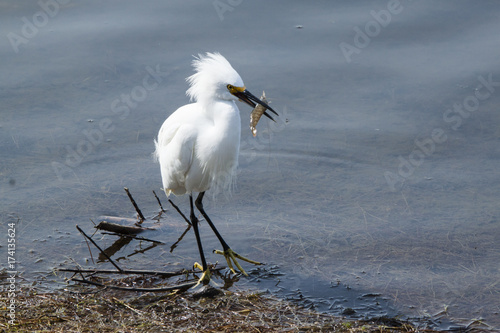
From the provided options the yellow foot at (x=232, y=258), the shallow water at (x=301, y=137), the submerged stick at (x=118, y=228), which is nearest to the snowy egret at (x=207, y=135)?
the yellow foot at (x=232, y=258)

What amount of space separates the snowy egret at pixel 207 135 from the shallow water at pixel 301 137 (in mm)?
678

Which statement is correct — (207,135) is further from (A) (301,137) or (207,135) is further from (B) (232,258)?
(A) (301,137)

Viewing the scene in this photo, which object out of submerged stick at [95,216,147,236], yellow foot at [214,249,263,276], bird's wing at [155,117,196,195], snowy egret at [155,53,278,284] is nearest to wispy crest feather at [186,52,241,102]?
snowy egret at [155,53,278,284]

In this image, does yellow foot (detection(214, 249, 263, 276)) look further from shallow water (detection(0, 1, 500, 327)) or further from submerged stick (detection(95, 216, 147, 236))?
submerged stick (detection(95, 216, 147, 236))

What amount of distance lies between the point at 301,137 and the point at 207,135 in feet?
7.78

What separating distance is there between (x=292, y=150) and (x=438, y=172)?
5.05 ft

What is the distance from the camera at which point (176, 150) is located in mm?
4824

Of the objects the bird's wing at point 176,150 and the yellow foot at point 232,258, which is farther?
the yellow foot at point 232,258

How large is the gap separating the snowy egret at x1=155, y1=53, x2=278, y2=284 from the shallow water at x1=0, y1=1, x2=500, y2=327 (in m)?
0.68

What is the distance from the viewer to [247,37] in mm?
8031

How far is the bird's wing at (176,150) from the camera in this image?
4.74 meters

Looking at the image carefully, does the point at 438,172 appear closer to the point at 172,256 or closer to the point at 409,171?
the point at 409,171

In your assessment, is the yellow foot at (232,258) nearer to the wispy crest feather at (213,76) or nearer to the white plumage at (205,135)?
the white plumage at (205,135)

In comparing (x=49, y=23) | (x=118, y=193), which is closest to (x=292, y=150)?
(x=118, y=193)
